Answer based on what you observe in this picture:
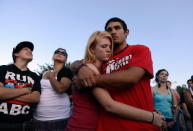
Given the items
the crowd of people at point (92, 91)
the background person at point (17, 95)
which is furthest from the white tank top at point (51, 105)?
the background person at point (17, 95)

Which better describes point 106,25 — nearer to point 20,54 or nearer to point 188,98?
point 20,54

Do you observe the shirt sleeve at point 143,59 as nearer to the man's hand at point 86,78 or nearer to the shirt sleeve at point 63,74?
the man's hand at point 86,78

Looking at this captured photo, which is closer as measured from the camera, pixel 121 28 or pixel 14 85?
pixel 121 28

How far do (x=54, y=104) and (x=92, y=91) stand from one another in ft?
5.76

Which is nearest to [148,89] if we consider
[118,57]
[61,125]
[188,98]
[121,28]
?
[118,57]

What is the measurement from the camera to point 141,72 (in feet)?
6.79

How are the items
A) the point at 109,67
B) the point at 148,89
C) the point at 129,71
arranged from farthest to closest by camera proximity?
the point at 109,67, the point at 148,89, the point at 129,71

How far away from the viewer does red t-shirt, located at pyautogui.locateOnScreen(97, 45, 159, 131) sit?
1.96 m

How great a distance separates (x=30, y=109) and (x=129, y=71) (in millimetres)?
2109

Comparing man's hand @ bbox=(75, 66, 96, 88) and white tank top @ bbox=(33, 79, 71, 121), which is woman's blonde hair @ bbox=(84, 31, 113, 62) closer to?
man's hand @ bbox=(75, 66, 96, 88)

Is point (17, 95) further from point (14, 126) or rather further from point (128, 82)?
point (128, 82)

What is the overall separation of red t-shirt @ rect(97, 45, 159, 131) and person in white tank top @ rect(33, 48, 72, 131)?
1.53 meters

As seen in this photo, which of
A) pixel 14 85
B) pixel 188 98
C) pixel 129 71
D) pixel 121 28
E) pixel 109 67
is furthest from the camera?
pixel 188 98

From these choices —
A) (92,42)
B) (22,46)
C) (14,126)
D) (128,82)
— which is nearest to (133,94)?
(128,82)
